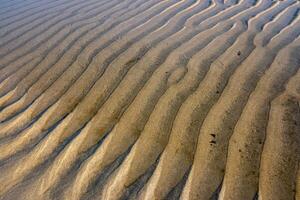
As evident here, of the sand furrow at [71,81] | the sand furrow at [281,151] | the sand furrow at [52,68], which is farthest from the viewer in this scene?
the sand furrow at [52,68]

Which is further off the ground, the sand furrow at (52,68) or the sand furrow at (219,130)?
the sand furrow at (52,68)

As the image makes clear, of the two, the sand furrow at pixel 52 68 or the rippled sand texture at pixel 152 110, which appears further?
the sand furrow at pixel 52 68

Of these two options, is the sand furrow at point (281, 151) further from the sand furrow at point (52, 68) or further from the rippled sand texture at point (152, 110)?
the sand furrow at point (52, 68)

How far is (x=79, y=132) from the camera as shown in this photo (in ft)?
7.44

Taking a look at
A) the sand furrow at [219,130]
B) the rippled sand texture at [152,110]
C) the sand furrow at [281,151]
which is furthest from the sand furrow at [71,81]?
the sand furrow at [281,151]

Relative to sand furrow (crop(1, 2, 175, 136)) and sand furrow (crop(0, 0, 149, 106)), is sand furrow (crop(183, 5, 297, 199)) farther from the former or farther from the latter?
sand furrow (crop(0, 0, 149, 106))

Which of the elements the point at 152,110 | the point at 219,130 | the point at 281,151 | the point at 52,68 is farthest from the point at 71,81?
the point at 281,151

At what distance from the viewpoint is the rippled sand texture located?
6.22 ft

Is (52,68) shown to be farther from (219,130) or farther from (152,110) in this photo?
(219,130)

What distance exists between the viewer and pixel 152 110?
8.00ft

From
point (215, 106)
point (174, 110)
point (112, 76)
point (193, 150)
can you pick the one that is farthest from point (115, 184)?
point (112, 76)

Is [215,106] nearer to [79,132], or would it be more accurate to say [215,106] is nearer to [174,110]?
[174,110]

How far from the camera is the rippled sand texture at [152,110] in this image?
6.22ft

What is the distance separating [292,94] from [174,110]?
87cm
